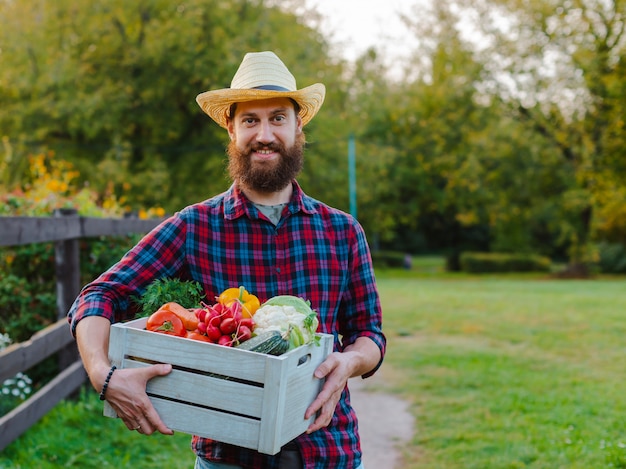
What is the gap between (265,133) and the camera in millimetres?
2500

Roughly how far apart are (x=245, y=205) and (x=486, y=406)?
15.0 feet

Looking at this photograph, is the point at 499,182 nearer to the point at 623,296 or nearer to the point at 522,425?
the point at 623,296

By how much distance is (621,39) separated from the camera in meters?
A: 28.7

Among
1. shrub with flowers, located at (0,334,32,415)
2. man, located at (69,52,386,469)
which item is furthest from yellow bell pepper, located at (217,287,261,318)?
shrub with flowers, located at (0,334,32,415)

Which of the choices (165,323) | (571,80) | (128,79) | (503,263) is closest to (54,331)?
(165,323)

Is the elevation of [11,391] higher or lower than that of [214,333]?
lower

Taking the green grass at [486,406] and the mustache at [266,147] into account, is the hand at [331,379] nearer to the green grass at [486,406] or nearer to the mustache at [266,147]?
the mustache at [266,147]

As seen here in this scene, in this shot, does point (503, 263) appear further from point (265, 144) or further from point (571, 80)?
point (265, 144)

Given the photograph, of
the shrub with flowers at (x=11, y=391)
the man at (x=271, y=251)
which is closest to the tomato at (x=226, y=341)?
the man at (x=271, y=251)

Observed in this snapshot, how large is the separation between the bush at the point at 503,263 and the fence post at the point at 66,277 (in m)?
31.8

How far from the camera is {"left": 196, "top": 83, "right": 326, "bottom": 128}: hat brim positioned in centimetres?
245

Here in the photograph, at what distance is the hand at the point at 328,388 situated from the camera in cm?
209

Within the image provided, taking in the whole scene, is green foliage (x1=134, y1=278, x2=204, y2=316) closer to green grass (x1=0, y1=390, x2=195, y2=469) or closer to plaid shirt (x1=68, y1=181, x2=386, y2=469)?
plaid shirt (x1=68, y1=181, x2=386, y2=469)

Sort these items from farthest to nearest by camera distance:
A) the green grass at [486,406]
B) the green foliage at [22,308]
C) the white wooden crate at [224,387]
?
1. the green foliage at [22,308]
2. the green grass at [486,406]
3. the white wooden crate at [224,387]
